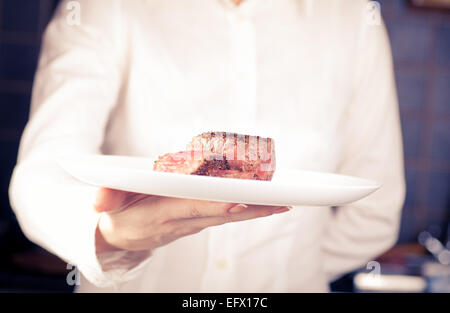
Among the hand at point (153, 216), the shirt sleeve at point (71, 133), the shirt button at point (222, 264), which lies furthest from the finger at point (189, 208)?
the shirt button at point (222, 264)

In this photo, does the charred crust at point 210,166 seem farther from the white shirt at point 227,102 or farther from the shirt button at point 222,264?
the shirt button at point 222,264

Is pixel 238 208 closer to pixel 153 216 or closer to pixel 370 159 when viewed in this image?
pixel 153 216

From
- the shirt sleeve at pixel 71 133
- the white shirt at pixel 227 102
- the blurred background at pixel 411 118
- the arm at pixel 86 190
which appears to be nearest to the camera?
the arm at pixel 86 190

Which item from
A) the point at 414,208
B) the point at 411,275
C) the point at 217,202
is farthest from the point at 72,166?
the point at 414,208

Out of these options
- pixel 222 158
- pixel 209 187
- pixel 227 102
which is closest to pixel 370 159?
pixel 227 102

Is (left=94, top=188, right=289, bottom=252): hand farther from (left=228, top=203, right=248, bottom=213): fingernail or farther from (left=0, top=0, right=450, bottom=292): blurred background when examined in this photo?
(left=0, top=0, right=450, bottom=292): blurred background
